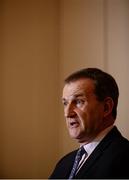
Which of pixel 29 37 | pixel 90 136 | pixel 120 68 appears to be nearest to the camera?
pixel 90 136

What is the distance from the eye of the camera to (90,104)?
1.37m

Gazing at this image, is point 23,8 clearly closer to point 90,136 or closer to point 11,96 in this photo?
point 11,96

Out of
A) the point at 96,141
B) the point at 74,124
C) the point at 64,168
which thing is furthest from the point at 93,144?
the point at 64,168

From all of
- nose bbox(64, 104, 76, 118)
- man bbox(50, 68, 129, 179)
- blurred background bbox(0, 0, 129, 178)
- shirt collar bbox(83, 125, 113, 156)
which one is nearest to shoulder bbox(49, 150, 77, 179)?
man bbox(50, 68, 129, 179)

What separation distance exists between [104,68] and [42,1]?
2.44 feet

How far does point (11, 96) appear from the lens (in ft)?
7.98

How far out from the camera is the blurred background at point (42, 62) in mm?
2369

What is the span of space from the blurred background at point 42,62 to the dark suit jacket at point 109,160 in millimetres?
1077

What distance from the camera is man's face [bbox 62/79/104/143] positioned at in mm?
1371

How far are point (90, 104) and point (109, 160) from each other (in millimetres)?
276

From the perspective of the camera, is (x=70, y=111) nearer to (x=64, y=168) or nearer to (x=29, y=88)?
(x=64, y=168)

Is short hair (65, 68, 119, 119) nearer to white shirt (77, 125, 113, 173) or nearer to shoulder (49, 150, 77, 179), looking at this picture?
white shirt (77, 125, 113, 173)

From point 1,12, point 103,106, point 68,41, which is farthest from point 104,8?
point 103,106

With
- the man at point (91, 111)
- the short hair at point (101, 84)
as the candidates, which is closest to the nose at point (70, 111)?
the man at point (91, 111)
